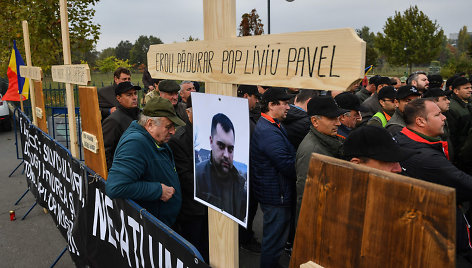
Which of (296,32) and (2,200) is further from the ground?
(296,32)

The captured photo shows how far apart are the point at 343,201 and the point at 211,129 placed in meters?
0.87

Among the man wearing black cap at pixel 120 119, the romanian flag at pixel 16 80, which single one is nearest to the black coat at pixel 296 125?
the man wearing black cap at pixel 120 119

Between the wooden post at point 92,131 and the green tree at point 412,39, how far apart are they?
38.5 meters

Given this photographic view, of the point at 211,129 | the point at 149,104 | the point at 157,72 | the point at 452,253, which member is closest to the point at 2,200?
the point at 149,104

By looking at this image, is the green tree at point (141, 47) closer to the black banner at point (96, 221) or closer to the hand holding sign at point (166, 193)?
the black banner at point (96, 221)

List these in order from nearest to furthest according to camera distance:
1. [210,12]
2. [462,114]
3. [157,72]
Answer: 1. [210,12]
2. [157,72]
3. [462,114]

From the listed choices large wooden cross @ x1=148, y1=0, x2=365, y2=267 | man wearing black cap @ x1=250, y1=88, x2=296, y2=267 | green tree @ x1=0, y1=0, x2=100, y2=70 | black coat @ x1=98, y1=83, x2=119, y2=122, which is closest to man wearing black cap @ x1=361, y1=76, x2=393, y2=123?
man wearing black cap @ x1=250, y1=88, x2=296, y2=267

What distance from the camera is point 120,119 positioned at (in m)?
3.65

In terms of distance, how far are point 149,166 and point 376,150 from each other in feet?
5.04

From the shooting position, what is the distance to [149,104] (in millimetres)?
2592

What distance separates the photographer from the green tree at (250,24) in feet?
76.9

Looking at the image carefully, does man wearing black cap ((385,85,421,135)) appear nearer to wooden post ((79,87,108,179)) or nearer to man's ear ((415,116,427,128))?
man's ear ((415,116,427,128))

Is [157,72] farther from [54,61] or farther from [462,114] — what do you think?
[54,61]

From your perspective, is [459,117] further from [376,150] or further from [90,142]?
[90,142]
